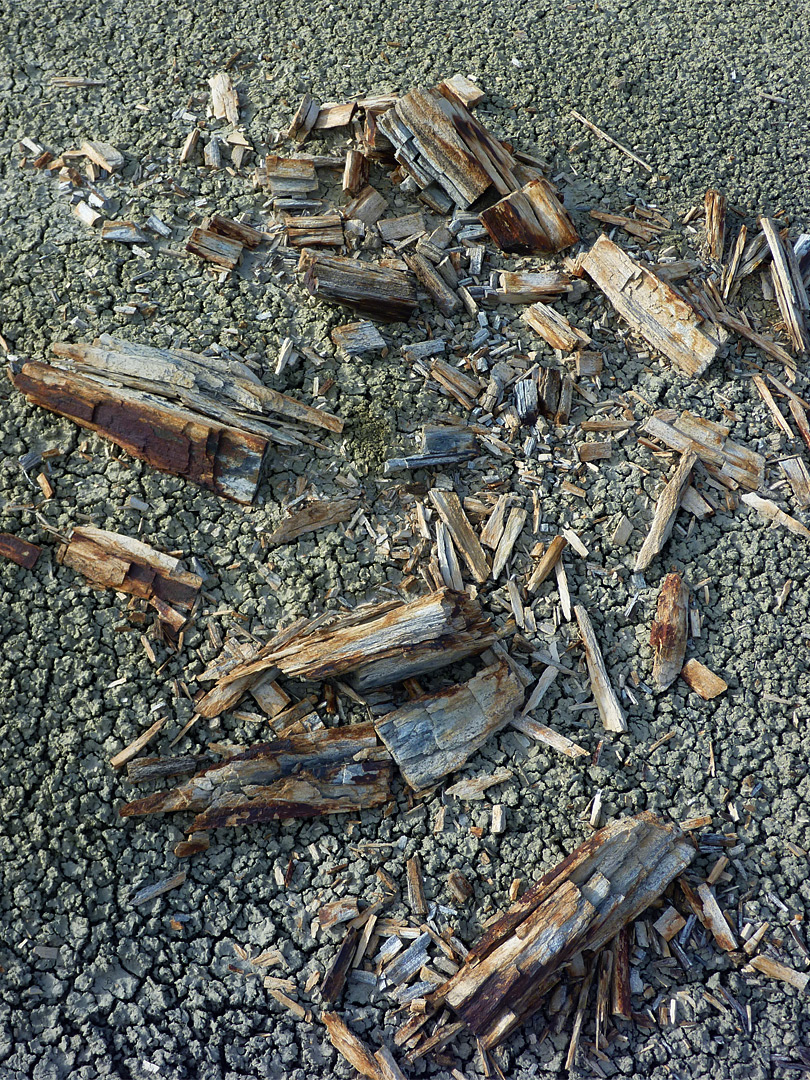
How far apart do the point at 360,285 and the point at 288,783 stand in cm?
311

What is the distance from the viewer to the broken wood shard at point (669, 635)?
4.17m

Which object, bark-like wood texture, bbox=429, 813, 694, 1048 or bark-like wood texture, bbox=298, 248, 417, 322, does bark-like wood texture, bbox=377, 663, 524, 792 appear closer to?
bark-like wood texture, bbox=429, 813, 694, 1048

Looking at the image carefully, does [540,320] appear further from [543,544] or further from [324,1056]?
[324,1056]

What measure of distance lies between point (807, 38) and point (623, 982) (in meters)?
7.84

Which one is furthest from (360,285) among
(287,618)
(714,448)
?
(714,448)

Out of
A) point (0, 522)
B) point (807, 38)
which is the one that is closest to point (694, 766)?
point (0, 522)

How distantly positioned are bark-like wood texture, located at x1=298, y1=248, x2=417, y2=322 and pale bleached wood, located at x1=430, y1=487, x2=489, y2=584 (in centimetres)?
132

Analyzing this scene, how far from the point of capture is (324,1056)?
136 inches

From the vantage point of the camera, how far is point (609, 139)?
575cm

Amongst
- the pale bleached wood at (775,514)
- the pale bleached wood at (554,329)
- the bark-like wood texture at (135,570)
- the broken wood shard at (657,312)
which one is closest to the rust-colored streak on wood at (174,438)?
the bark-like wood texture at (135,570)

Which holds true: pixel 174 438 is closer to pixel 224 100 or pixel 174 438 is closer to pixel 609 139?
pixel 224 100

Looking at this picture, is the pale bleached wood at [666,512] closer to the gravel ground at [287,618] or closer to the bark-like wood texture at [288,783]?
the gravel ground at [287,618]

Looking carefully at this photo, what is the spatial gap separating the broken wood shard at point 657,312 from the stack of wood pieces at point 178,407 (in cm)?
220

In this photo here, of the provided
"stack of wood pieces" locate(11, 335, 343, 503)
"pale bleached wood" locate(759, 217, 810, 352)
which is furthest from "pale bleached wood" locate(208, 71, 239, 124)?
"pale bleached wood" locate(759, 217, 810, 352)
